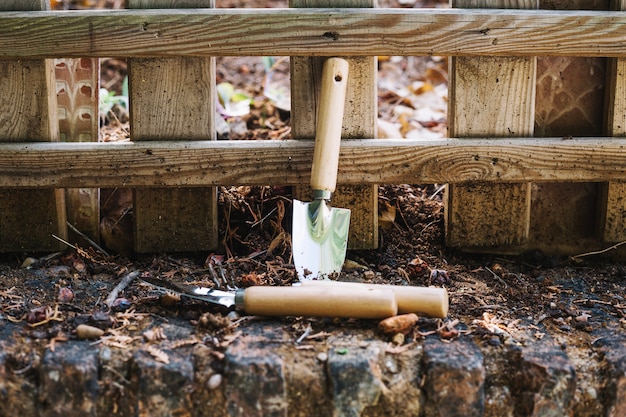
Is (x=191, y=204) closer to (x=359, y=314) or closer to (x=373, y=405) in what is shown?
(x=359, y=314)

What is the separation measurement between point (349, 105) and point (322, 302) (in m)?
0.67

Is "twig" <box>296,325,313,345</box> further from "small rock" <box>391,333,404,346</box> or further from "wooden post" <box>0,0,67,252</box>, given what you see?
"wooden post" <box>0,0,67,252</box>

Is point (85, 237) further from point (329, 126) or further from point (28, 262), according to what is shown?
point (329, 126)

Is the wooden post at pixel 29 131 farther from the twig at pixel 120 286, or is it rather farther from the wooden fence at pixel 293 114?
the twig at pixel 120 286

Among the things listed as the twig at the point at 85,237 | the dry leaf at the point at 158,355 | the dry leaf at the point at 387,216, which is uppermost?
the dry leaf at the point at 387,216

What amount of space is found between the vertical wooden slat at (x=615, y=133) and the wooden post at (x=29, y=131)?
1590mm

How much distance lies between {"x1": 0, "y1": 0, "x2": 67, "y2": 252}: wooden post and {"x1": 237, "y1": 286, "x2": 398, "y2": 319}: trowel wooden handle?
0.76 metres

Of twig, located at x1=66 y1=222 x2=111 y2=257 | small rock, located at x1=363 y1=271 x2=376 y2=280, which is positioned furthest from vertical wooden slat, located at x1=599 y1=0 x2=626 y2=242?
twig, located at x1=66 y1=222 x2=111 y2=257

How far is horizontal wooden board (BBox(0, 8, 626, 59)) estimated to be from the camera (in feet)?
6.67

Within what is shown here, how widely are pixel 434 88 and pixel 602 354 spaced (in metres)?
1.93

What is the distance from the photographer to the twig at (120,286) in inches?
74.1

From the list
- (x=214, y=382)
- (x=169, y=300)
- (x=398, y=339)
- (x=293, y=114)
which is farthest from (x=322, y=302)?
(x=293, y=114)

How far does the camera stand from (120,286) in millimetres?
1970

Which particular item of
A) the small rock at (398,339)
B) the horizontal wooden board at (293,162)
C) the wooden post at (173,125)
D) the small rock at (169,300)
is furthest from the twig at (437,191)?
the small rock at (169,300)
